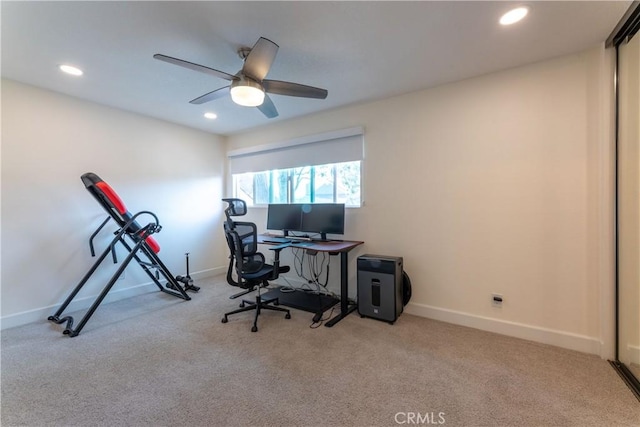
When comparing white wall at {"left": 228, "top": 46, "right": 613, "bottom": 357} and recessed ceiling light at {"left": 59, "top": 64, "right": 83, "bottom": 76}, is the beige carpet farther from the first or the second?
recessed ceiling light at {"left": 59, "top": 64, "right": 83, "bottom": 76}

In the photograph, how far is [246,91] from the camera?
2.06m

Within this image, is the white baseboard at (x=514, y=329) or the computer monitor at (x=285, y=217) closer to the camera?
the white baseboard at (x=514, y=329)

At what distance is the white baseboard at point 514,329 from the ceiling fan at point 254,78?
2530mm

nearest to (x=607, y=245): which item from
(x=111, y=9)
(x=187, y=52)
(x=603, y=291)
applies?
(x=603, y=291)

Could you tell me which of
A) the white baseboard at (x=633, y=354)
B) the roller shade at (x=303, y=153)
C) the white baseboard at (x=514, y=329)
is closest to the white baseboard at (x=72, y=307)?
the roller shade at (x=303, y=153)

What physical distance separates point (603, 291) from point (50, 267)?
5437 millimetres

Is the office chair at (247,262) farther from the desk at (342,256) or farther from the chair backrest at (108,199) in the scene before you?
the chair backrest at (108,199)

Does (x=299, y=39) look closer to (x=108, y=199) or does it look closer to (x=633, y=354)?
(x=108, y=199)

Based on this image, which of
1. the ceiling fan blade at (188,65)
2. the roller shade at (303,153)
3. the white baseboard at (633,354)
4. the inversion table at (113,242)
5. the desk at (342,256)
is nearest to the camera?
the ceiling fan blade at (188,65)

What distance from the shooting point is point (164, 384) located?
1880 mm

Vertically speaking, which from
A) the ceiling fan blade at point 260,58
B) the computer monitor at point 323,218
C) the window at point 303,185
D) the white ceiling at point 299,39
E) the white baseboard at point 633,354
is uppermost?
the white ceiling at point 299,39

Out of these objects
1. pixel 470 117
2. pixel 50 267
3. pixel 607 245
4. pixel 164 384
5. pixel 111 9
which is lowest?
pixel 164 384

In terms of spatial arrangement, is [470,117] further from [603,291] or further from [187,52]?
[187,52]

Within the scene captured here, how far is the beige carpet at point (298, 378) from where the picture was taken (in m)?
1.59
